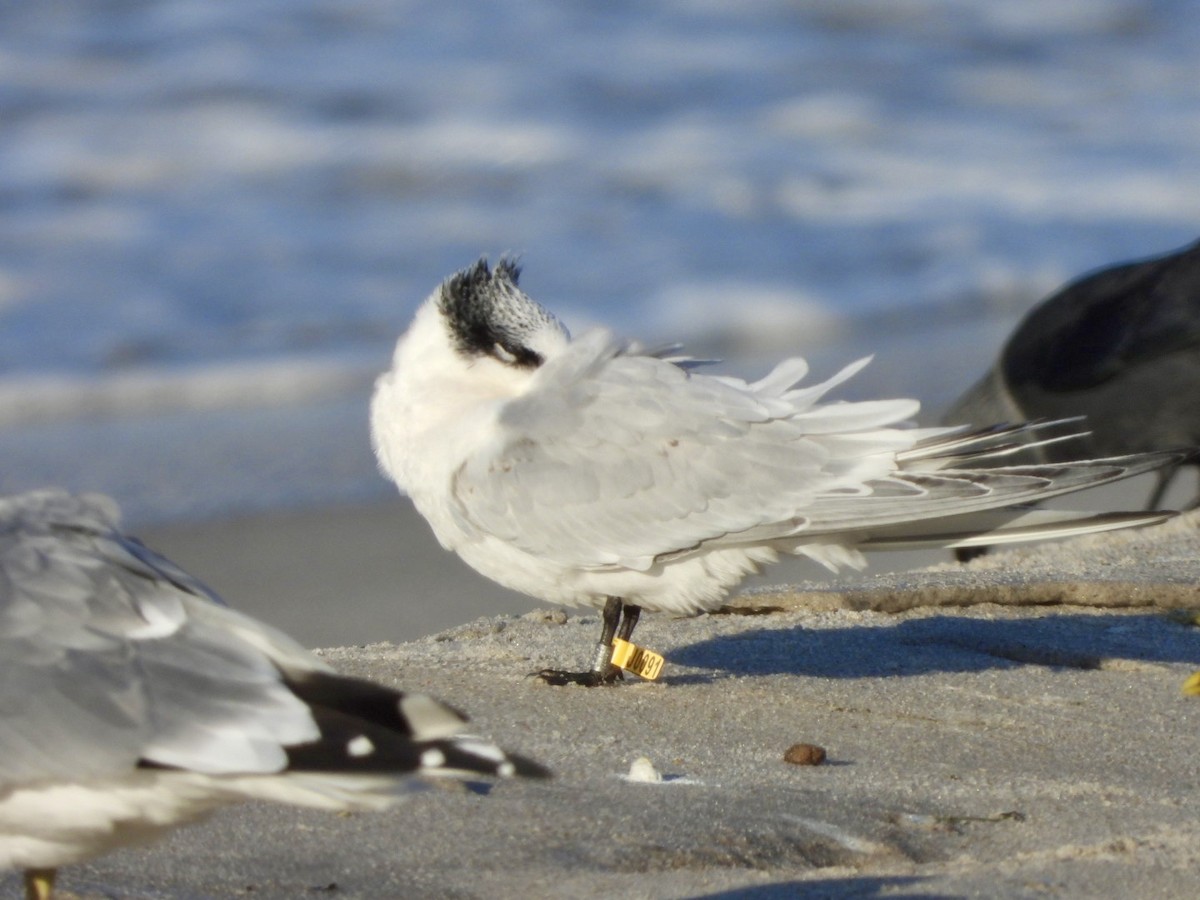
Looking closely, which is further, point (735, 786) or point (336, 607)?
point (336, 607)

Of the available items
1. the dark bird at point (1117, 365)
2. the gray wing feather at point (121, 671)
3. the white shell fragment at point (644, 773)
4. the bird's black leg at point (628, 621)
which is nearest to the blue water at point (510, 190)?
the dark bird at point (1117, 365)

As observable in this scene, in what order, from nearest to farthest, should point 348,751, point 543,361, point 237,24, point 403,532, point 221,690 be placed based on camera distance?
point 348,751, point 221,690, point 543,361, point 403,532, point 237,24

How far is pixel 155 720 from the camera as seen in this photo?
2.09m

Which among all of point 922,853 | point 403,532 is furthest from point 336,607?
point 922,853

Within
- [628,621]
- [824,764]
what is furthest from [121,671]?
[628,621]

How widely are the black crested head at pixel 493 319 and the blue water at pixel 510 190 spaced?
325cm

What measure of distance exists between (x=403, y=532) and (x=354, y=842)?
4.29 metres

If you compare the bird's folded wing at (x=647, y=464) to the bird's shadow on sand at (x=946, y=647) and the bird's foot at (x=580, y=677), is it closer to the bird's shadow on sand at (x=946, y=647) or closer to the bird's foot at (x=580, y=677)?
the bird's foot at (x=580, y=677)

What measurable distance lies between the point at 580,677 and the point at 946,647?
873 millimetres

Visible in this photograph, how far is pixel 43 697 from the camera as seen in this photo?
2.14 meters

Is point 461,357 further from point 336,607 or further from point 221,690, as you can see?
point 336,607

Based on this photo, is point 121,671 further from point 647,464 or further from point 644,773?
point 647,464

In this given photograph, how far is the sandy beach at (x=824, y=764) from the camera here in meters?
2.56

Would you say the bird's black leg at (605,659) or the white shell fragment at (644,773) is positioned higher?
the bird's black leg at (605,659)
